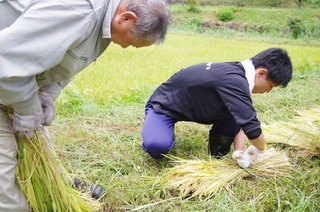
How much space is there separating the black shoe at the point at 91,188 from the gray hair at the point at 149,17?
949 mm

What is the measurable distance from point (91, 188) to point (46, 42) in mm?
1036

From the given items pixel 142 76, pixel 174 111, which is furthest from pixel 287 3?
pixel 174 111

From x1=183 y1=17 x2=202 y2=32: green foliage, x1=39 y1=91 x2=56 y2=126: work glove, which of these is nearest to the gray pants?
x1=39 y1=91 x2=56 y2=126: work glove

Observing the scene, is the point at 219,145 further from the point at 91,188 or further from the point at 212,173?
the point at 91,188

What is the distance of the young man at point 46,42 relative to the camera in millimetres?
1346

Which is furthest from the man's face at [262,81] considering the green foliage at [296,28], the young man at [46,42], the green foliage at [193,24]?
the green foliage at [193,24]

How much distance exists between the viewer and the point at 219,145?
284 centimetres

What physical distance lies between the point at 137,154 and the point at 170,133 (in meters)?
0.27

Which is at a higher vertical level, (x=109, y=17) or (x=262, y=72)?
(x=109, y=17)

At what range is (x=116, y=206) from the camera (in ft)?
6.89

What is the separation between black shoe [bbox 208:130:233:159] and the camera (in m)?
2.82

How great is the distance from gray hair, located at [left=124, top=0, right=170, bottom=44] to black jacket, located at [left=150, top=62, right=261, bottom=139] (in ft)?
3.09

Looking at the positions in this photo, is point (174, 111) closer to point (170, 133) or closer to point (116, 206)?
point (170, 133)

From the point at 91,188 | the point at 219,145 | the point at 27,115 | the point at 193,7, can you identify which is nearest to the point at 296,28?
the point at 193,7
